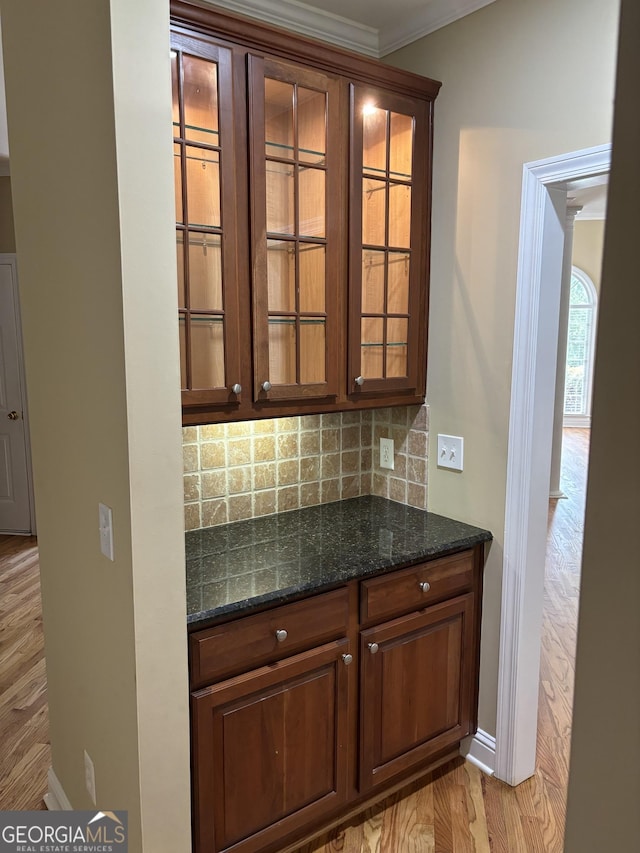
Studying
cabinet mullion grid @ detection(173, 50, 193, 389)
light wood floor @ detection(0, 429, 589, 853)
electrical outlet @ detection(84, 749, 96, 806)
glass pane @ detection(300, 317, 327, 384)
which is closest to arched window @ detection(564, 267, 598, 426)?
light wood floor @ detection(0, 429, 589, 853)

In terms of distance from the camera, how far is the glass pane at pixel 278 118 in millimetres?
1905

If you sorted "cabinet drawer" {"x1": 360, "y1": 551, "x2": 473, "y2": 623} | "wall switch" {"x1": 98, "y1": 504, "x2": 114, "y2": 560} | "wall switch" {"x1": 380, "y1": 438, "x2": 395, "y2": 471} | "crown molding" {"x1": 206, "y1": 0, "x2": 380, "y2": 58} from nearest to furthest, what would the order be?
"wall switch" {"x1": 98, "y1": 504, "x2": 114, "y2": 560}, "cabinet drawer" {"x1": 360, "y1": 551, "x2": 473, "y2": 623}, "crown molding" {"x1": 206, "y1": 0, "x2": 380, "y2": 58}, "wall switch" {"x1": 380, "y1": 438, "x2": 395, "y2": 471}

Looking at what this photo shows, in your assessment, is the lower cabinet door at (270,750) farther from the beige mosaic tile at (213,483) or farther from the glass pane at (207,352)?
the glass pane at (207,352)

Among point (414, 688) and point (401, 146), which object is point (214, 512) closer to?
point (414, 688)

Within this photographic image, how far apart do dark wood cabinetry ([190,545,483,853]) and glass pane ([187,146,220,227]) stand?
1156mm

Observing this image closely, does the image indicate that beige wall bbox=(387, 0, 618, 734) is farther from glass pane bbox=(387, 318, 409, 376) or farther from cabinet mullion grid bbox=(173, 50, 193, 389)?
cabinet mullion grid bbox=(173, 50, 193, 389)

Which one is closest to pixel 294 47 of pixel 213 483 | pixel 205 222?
pixel 205 222

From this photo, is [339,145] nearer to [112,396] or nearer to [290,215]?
[290,215]

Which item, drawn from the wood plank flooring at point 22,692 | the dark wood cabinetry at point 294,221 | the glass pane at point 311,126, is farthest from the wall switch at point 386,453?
the wood plank flooring at point 22,692

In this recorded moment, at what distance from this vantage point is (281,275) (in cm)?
200

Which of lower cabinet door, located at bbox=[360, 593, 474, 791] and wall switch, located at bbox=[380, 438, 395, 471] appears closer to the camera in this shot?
lower cabinet door, located at bbox=[360, 593, 474, 791]

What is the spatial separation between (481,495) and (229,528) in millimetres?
935

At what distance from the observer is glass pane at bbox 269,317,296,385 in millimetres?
2002

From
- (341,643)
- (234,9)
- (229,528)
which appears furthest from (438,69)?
(341,643)
